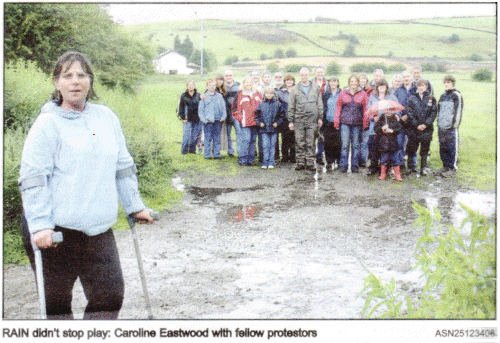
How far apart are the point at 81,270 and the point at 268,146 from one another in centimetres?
646

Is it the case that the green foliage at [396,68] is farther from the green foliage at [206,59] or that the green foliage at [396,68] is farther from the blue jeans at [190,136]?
the blue jeans at [190,136]

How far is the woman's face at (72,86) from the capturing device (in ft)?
8.88

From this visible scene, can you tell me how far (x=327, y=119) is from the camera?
9156mm

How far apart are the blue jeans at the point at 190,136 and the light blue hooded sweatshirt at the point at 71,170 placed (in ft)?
21.8

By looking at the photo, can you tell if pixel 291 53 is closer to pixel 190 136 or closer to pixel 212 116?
pixel 212 116

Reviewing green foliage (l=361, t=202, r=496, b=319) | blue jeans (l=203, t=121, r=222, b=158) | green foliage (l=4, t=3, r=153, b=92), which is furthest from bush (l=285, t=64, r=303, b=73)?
green foliage (l=361, t=202, r=496, b=319)

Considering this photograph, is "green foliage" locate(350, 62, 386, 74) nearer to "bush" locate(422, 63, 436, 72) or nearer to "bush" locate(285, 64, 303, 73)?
"bush" locate(422, 63, 436, 72)

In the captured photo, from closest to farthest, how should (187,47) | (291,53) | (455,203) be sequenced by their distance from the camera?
(455,203)
(187,47)
(291,53)

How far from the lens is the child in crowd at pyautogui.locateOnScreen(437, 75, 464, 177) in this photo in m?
7.62

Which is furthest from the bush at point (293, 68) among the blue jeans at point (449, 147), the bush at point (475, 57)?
the bush at point (475, 57)

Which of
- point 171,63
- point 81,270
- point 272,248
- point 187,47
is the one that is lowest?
point 272,248

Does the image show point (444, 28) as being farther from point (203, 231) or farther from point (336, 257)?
point (203, 231)

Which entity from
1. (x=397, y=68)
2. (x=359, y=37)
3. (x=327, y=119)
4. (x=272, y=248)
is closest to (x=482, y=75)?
(x=359, y=37)

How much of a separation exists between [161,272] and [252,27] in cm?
259
